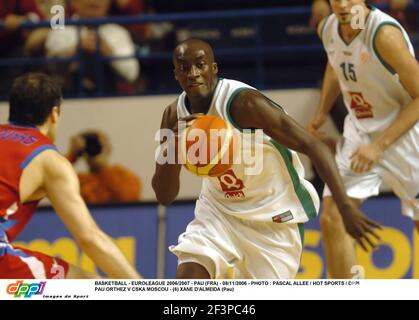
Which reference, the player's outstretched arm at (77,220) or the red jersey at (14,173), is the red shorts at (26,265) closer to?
the red jersey at (14,173)

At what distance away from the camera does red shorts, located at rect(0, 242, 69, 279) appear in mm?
4352

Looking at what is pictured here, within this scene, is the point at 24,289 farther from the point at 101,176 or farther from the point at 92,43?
the point at 92,43

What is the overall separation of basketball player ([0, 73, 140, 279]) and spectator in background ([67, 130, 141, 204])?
6.17 feet

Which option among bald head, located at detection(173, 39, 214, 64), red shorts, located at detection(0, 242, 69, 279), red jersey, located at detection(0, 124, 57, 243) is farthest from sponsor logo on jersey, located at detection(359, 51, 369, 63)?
red shorts, located at detection(0, 242, 69, 279)

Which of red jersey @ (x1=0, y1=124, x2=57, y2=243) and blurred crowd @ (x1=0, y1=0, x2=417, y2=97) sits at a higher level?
red jersey @ (x1=0, y1=124, x2=57, y2=243)

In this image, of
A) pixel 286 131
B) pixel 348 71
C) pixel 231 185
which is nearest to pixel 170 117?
pixel 231 185

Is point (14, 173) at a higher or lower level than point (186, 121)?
lower

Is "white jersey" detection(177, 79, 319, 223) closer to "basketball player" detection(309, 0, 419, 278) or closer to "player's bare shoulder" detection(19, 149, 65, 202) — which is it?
"player's bare shoulder" detection(19, 149, 65, 202)

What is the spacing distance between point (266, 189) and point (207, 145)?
1.57 ft

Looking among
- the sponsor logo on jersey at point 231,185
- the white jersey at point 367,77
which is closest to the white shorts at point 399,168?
the white jersey at point 367,77

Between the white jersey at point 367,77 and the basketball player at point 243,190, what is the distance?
982mm

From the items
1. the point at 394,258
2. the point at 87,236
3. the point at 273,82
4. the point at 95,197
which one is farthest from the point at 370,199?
the point at 87,236

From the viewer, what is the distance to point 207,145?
436 centimetres

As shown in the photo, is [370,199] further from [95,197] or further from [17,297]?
[17,297]
